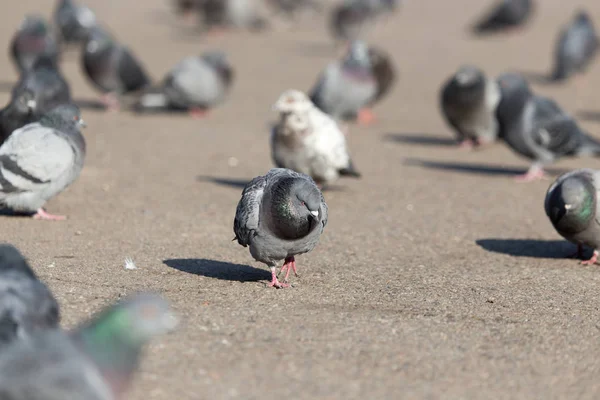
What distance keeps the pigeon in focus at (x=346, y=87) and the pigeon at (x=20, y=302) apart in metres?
9.10

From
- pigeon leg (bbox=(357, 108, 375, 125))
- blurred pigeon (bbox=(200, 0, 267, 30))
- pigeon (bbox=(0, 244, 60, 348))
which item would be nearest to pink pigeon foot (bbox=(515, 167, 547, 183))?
pigeon leg (bbox=(357, 108, 375, 125))

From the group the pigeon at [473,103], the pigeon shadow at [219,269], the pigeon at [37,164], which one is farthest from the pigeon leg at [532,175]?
the pigeon at [37,164]

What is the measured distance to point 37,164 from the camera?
732cm

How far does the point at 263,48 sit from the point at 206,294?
50.4 ft

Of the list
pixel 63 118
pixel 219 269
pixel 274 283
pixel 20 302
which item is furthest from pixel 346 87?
pixel 20 302

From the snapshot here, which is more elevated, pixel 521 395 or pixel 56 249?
pixel 521 395

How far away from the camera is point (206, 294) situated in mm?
5809

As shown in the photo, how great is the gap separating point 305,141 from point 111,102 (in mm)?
6174

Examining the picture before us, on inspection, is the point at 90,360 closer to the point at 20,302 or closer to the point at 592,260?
the point at 20,302

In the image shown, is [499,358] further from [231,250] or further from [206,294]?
[231,250]

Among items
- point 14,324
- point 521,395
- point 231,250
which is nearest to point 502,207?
point 231,250

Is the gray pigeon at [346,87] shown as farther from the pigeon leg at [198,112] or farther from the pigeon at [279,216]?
the pigeon at [279,216]

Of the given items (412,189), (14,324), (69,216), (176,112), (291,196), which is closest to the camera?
(14,324)

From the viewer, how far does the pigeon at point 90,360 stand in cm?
326
